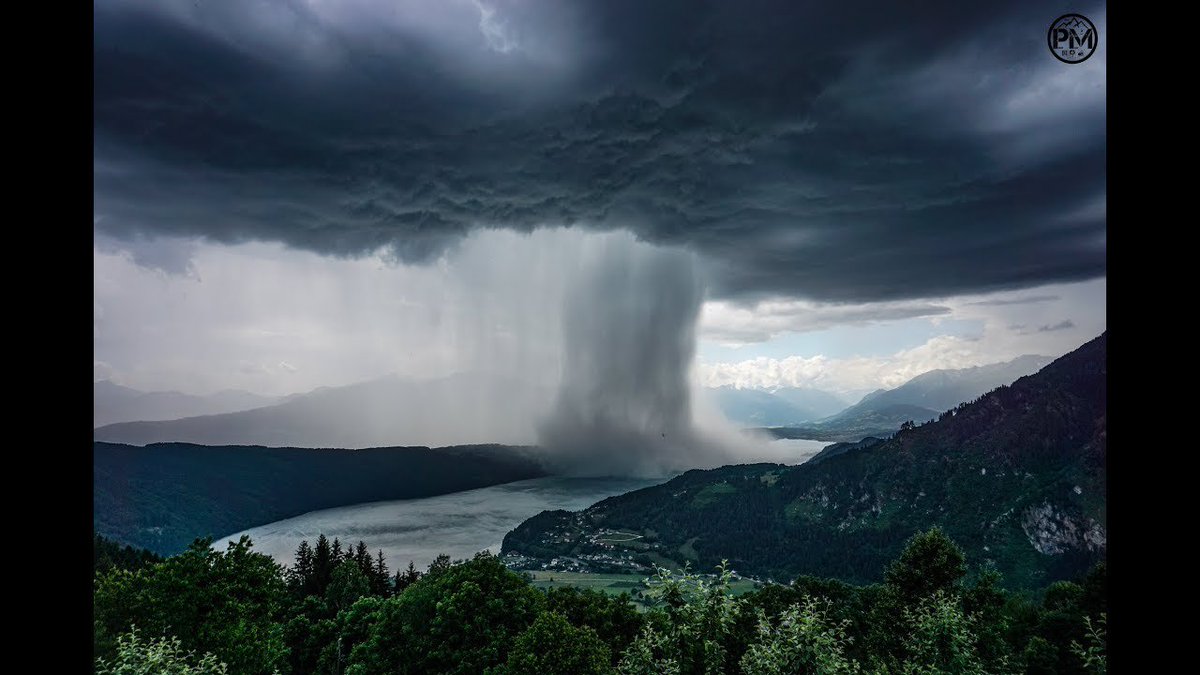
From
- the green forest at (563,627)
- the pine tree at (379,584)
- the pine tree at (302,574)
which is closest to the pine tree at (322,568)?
the pine tree at (302,574)

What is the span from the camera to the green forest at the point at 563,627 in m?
17.5

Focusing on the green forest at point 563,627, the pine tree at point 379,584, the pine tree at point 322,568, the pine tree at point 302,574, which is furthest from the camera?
the pine tree at point 302,574

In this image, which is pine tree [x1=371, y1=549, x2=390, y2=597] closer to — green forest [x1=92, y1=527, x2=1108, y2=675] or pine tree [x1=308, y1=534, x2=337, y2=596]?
pine tree [x1=308, y1=534, x2=337, y2=596]

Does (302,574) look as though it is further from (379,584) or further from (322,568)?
(379,584)

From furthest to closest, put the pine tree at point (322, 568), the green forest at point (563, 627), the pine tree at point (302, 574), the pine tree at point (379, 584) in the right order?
1. the pine tree at point (302, 574)
2. the pine tree at point (322, 568)
3. the pine tree at point (379, 584)
4. the green forest at point (563, 627)

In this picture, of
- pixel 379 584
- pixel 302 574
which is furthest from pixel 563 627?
pixel 302 574

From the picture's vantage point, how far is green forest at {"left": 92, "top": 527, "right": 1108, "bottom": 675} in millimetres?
17469

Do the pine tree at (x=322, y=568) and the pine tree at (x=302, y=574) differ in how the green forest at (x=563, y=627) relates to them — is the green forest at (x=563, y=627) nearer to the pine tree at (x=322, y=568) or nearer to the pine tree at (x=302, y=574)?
the pine tree at (x=322, y=568)

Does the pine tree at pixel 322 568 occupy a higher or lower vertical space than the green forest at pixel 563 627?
lower

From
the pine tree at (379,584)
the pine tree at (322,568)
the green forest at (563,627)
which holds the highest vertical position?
the green forest at (563,627)

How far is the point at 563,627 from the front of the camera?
3472 centimetres

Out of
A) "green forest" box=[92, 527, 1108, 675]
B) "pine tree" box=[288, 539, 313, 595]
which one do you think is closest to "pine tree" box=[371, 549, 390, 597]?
"pine tree" box=[288, 539, 313, 595]
